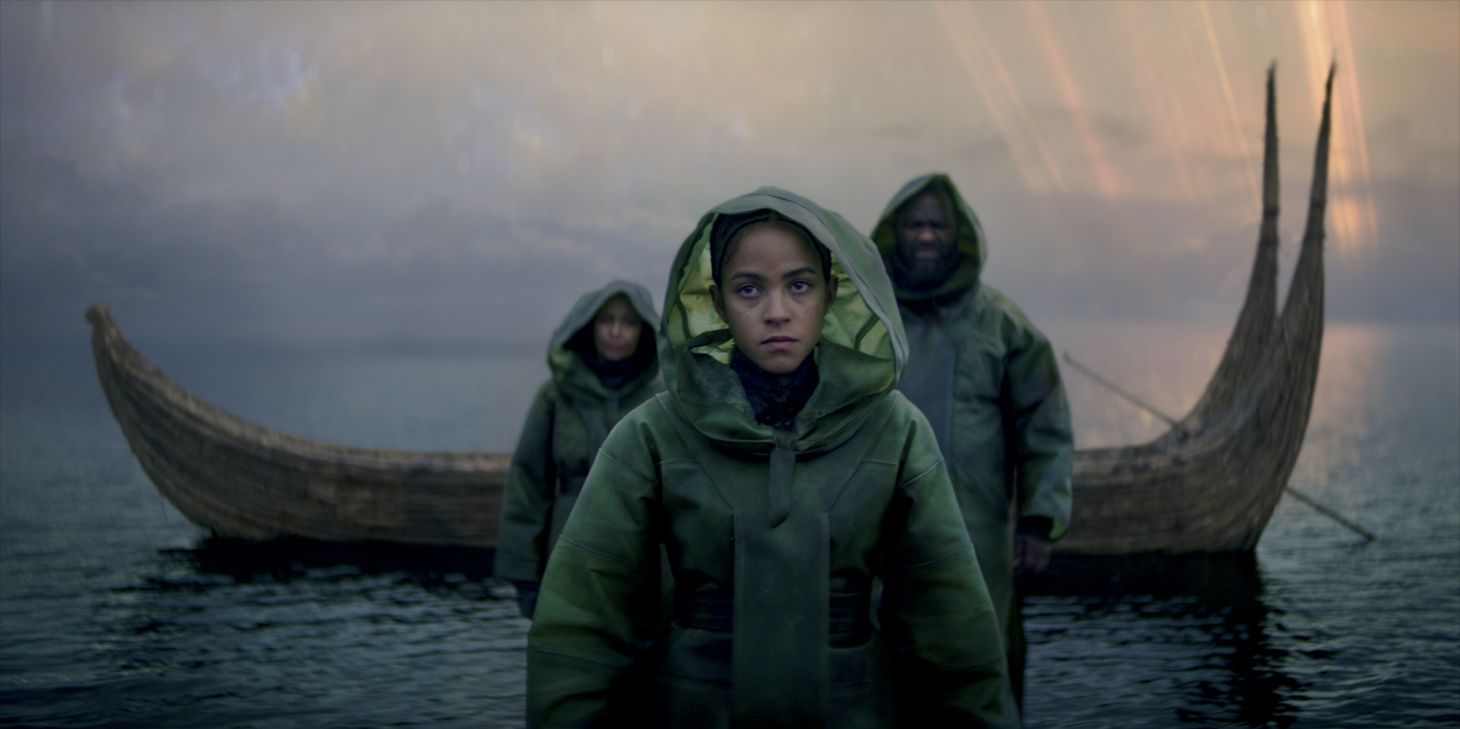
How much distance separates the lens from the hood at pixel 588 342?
5.71 metres

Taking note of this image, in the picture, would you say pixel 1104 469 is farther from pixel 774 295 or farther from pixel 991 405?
pixel 774 295

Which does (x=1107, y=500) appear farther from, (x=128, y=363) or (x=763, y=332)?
(x=128, y=363)

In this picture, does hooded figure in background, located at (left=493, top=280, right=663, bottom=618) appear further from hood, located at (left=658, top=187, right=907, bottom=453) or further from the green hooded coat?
hood, located at (left=658, top=187, right=907, bottom=453)

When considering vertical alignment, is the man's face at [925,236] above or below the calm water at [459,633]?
above

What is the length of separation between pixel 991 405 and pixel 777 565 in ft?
9.42

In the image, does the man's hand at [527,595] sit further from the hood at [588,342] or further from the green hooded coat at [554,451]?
the hood at [588,342]

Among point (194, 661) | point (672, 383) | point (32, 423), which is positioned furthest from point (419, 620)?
point (32, 423)

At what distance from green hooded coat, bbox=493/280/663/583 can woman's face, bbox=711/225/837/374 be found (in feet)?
11.0

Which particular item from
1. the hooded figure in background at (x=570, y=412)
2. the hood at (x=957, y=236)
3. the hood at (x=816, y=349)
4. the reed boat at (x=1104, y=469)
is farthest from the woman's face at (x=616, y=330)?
the reed boat at (x=1104, y=469)

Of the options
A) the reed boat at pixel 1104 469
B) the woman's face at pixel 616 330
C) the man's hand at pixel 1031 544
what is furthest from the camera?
the reed boat at pixel 1104 469

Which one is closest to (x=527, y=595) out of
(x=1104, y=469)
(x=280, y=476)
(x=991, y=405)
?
(x=991, y=405)

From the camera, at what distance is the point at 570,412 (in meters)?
5.65

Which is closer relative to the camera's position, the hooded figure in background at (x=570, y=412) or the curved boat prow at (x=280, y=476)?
the hooded figure in background at (x=570, y=412)

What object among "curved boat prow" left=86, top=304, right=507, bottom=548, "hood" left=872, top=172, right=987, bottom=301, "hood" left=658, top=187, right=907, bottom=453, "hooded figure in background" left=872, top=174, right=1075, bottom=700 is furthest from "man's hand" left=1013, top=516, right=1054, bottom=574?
"curved boat prow" left=86, top=304, right=507, bottom=548
